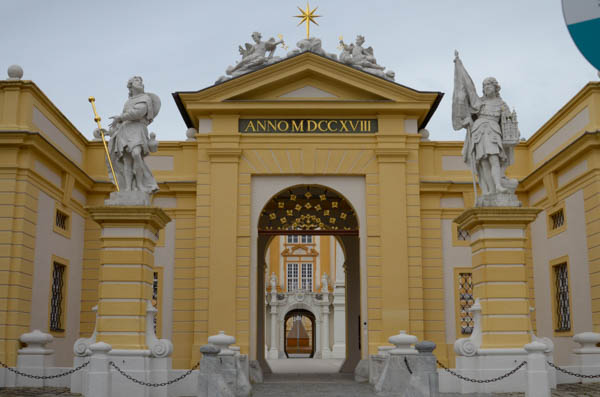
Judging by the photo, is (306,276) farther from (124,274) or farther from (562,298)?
(124,274)

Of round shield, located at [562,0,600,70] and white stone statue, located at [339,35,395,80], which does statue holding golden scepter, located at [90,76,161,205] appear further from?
round shield, located at [562,0,600,70]

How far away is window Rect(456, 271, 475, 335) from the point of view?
19438mm

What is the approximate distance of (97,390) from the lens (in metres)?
10.9

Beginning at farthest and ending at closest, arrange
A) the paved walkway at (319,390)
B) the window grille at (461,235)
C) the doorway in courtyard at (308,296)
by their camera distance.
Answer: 1. the doorway in courtyard at (308,296)
2. the window grille at (461,235)
3. the paved walkway at (319,390)

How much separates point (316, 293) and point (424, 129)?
74.9 ft

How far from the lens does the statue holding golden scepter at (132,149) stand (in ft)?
41.6

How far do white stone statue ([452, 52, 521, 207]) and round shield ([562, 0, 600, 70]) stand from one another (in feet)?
35.8

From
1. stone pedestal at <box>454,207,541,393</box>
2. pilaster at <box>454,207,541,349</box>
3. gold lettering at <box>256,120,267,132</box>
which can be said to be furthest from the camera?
gold lettering at <box>256,120,267,132</box>

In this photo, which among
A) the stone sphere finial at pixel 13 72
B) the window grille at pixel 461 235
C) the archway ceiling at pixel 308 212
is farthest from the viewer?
the archway ceiling at pixel 308 212

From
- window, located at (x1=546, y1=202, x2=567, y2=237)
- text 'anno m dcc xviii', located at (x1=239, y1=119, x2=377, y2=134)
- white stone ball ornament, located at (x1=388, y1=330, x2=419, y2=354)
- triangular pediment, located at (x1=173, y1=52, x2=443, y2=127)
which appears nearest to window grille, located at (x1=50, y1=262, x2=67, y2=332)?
triangular pediment, located at (x1=173, y1=52, x2=443, y2=127)

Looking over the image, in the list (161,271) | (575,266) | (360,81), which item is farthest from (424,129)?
(161,271)

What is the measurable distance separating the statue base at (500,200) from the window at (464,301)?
23.9ft

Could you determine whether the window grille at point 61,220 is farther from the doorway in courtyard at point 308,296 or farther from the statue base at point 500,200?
the statue base at point 500,200

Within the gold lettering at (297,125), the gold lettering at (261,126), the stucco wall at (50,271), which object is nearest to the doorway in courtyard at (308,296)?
the gold lettering at (261,126)
